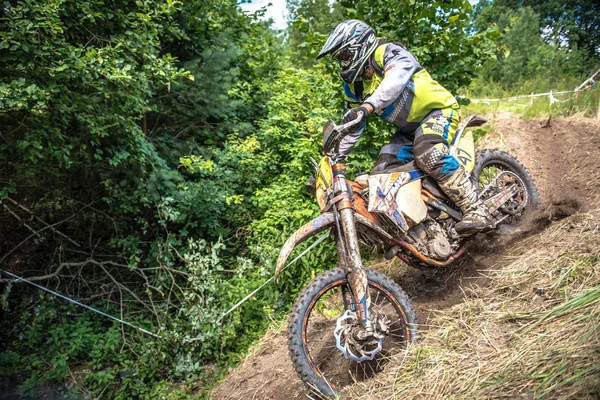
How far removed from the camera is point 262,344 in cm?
445

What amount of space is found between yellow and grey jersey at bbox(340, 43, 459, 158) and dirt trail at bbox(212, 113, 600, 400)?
4.80 ft

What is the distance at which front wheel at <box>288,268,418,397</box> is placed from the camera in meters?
2.87

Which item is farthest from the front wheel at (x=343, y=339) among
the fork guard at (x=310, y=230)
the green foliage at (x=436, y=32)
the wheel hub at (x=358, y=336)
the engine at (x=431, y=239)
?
the green foliage at (x=436, y=32)

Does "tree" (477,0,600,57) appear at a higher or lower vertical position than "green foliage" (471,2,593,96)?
higher

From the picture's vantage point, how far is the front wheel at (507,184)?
438 centimetres

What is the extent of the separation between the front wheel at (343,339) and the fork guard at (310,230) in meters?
0.27

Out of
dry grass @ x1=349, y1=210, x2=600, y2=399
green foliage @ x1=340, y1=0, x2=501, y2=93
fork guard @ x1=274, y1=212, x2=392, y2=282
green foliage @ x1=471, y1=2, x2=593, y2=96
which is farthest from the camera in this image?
green foliage @ x1=471, y1=2, x2=593, y2=96

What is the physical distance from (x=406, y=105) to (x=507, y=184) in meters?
1.65

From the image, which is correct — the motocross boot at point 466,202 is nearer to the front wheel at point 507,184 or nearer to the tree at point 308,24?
the front wheel at point 507,184

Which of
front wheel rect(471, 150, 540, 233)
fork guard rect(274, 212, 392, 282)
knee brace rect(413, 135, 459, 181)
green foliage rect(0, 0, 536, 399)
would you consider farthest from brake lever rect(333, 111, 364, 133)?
green foliage rect(0, 0, 536, 399)

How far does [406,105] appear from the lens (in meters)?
3.70

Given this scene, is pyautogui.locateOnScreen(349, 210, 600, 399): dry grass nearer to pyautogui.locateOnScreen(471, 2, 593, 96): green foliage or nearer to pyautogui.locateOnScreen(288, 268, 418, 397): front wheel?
pyautogui.locateOnScreen(288, 268, 418, 397): front wheel

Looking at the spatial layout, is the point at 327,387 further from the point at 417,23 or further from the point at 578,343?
the point at 417,23

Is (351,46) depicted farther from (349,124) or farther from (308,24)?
(308,24)
